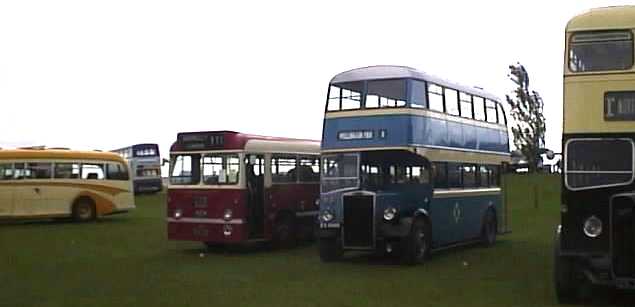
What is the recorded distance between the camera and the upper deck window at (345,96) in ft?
61.5

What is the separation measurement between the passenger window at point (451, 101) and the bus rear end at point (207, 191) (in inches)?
184

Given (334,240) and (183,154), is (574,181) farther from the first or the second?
(183,154)

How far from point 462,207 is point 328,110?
415 cm

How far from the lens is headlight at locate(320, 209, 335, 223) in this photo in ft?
61.3

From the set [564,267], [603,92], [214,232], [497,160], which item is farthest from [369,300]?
[497,160]

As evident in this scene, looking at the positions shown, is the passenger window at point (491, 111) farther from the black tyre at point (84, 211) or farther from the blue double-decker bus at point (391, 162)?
the black tyre at point (84, 211)

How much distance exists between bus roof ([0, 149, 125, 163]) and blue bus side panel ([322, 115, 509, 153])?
15513 millimetres

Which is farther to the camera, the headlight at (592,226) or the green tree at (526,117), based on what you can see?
the green tree at (526,117)

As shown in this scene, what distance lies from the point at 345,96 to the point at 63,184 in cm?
1589

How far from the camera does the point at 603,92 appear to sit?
12297 millimetres

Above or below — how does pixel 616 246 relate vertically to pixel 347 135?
below

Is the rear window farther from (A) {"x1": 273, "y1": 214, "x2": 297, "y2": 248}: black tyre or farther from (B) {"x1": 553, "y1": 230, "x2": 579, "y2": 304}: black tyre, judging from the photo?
(A) {"x1": 273, "y1": 214, "x2": 297, "y2": 248}: black tyre

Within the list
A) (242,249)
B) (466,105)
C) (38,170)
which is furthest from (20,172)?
(466,105)

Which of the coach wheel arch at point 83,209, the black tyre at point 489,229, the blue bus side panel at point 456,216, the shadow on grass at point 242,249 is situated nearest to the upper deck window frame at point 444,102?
the blue bus side panel at point 456,216
